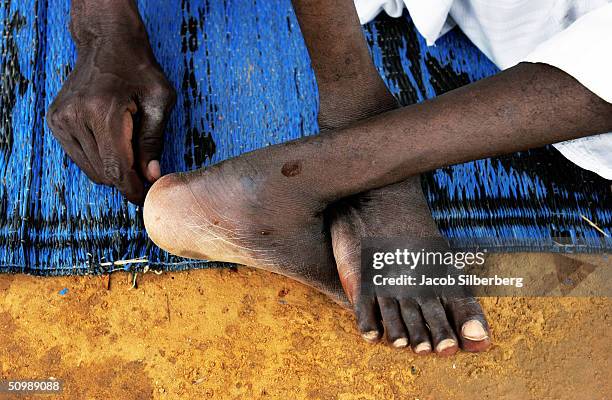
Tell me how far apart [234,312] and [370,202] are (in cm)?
31

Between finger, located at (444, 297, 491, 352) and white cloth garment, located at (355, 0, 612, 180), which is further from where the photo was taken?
finger, located at (444, 297, 491, 352)

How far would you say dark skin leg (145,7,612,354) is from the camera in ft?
2.93

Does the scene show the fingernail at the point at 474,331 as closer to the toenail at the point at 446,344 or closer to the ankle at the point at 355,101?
the toenail at the point at 446,344

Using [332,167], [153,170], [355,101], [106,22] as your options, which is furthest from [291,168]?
[106,22]

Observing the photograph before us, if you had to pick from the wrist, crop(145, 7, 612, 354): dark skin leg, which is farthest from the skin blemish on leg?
the wrist

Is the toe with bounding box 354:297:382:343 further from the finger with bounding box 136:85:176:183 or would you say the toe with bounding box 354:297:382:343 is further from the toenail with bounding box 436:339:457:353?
the finger with bounding box 136:85:176:183

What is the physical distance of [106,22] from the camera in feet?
4.10

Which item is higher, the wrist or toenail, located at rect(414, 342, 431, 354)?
the wrist

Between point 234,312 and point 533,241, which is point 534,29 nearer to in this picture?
point 533,241

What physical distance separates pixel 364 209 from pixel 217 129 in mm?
398

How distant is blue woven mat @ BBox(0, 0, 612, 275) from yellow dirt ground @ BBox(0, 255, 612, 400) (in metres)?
0.07

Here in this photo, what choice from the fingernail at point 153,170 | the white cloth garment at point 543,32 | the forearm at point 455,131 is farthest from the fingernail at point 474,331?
the fingernail at point 153,170

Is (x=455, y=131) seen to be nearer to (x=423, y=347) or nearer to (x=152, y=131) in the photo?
(x=423, y=347)

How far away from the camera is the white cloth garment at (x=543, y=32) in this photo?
0.85 meters
